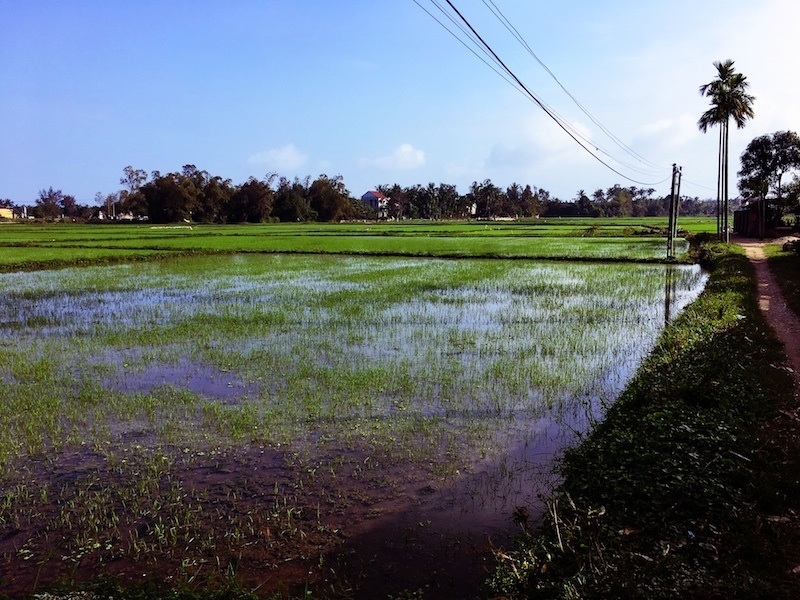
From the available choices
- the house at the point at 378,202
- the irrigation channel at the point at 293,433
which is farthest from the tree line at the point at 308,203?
the irrigation channel at the point at 293,433

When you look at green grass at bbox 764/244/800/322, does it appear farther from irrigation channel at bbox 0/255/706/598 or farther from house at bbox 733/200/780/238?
house at bbox 733/200/780/238

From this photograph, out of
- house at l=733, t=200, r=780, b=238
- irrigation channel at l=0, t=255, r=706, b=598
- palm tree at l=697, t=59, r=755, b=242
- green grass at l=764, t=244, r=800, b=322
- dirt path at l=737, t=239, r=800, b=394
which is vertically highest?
palm tree at l=697, t=59, r=755, b=242

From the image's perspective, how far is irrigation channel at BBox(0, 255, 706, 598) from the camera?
4.01 m

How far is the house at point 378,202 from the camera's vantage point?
10644cm

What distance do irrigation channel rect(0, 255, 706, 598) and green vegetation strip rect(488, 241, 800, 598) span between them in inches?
18.3

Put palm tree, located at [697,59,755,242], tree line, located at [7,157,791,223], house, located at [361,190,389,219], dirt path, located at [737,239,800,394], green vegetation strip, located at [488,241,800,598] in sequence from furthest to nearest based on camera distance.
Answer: house, located at [361,190,389,219] → tree line, located at [7,157,791,223] → palm tree, located at [697,59,755,242] → dirt path, located at [737,239,800,394] → green vegetation strip, located at [488,241,800,598]

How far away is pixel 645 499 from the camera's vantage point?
421 cm

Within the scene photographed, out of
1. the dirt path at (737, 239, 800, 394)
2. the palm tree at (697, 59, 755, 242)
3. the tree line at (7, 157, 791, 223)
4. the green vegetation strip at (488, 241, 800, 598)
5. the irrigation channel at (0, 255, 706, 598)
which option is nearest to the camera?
the green vegetation strip at (488, 241, 800, 598)

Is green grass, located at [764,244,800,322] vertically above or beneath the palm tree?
beneath

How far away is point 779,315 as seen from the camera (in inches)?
441

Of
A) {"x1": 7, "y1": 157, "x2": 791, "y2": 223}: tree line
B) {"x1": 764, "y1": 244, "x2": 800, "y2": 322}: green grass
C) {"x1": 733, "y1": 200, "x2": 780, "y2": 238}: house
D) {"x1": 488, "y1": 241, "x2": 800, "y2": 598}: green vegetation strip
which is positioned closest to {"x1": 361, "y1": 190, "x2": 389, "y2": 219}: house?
{"x1": 7, "y1": 157, "x2": 791, "y2": 223}: tree line

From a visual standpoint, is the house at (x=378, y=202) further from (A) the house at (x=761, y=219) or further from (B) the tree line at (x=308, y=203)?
(A) the house at (x=761, y=219)

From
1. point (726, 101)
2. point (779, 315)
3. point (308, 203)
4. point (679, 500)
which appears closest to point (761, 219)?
point (726, 101)

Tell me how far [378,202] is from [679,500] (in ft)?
377
